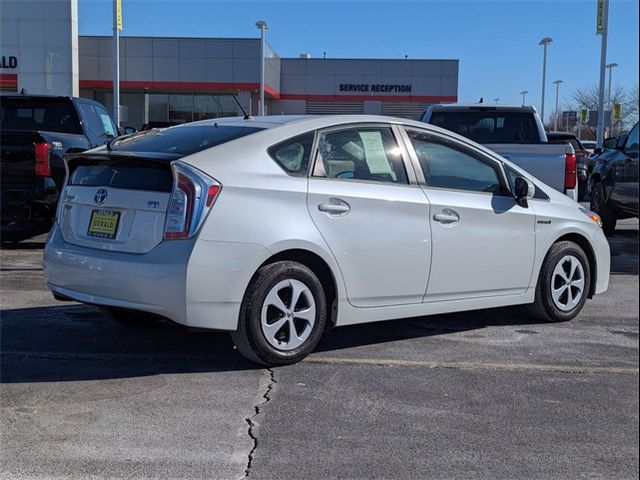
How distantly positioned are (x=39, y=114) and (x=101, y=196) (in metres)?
6.88

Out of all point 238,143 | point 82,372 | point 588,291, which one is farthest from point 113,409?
point 588,291

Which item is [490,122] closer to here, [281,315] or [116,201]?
[281,315]

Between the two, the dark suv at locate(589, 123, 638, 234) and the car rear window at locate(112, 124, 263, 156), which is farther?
the dark suv at locate(589, 123, 638, 234)

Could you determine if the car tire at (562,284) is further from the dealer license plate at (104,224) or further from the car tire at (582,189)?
the car tire at (582,189)

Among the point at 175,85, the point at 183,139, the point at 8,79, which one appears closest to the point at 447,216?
the point at 183,139

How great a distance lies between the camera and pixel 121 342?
5629 millimetres

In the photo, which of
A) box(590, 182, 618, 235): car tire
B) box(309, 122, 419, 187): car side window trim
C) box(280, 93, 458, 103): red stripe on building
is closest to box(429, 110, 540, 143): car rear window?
box(590, 182, 618, 235): car tire

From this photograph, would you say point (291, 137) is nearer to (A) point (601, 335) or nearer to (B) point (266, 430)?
(B) point (266, 430)

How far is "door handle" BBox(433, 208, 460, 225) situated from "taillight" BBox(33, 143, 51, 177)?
587 cm

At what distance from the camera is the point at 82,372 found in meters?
4.88

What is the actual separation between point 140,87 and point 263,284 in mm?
30959

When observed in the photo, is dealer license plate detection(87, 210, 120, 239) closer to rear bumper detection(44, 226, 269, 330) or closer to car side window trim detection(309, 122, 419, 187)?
rear bumper detection(44, 226, 269, 330)

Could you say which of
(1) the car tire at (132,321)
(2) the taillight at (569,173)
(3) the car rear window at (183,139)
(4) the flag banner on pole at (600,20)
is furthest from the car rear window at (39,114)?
(4) the flag banner on pole at (600,20)

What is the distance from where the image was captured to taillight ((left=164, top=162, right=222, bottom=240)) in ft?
15.0
